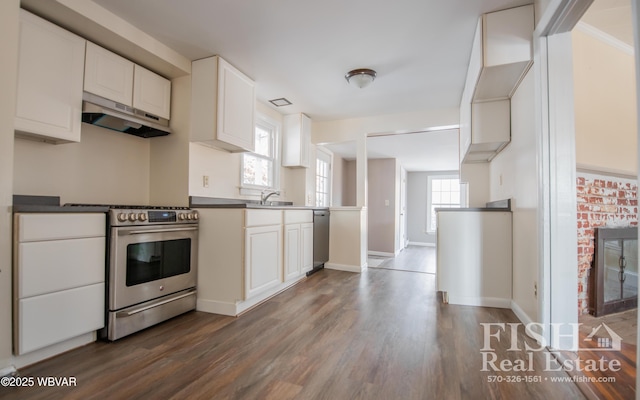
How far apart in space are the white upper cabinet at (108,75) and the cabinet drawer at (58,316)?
140 centimetres

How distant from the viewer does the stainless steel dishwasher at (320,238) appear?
380 cm

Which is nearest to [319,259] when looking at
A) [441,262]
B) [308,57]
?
[441,262]

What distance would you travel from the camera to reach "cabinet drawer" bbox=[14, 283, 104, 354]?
1517 mm

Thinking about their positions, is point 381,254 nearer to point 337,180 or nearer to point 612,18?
point 337,180

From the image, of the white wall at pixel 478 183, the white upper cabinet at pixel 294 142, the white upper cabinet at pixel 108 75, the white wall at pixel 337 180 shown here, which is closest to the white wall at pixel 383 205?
the white wall at pixel 337 180

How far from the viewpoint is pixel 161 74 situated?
267 centimetres

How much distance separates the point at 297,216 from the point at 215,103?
4.80 feet

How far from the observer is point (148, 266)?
211cm

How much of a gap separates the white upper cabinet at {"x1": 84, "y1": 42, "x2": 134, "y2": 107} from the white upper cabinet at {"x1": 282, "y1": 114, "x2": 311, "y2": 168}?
208cm

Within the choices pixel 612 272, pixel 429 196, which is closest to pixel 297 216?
pixel 612 272

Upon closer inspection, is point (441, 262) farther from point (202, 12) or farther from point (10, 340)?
point (10, 340)

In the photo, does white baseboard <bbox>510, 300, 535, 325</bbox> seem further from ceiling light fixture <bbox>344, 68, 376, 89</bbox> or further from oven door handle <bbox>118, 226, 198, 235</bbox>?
oven door handle <bbox>118, 226, 198, 235</bbox>

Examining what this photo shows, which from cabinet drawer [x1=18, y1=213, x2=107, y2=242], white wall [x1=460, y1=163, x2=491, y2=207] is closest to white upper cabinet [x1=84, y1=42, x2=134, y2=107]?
cabinet drawer [x1=18, y1=213, x2=107, y2=242]

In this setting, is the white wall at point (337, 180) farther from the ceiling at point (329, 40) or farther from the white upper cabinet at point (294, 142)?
the ceiling at point (329, 40)
